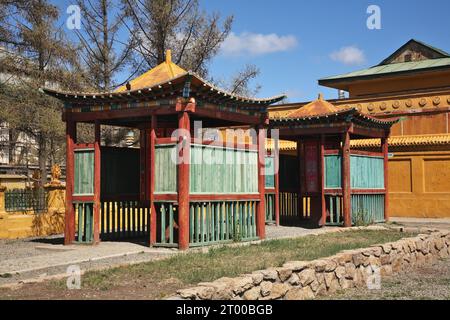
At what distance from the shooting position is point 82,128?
27.6 m

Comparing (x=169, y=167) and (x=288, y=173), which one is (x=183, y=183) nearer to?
(x=169, y=167)

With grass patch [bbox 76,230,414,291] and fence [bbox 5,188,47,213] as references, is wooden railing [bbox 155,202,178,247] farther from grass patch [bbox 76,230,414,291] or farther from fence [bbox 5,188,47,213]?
fence [bbox 5,188,47,213]

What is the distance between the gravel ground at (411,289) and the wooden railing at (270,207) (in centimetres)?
696

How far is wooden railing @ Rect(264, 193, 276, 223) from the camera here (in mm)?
19594

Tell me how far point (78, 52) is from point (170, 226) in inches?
634

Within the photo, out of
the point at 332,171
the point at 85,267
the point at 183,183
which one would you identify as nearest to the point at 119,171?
the point at 183,183

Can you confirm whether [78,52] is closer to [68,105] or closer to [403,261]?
[68,105]

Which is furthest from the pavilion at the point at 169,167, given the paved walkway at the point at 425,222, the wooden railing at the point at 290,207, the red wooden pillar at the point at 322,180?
the paved walkway at the point at 425,222

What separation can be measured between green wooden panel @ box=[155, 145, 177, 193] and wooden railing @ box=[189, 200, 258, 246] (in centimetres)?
64

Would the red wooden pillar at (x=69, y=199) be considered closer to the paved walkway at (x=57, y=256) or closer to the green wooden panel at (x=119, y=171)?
the paved walkway at (x=57, y=256)

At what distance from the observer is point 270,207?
19.7m

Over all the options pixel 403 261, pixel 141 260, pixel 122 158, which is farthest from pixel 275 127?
pixel 141 260

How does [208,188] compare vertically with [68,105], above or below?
below

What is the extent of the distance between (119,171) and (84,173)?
1.49 m
